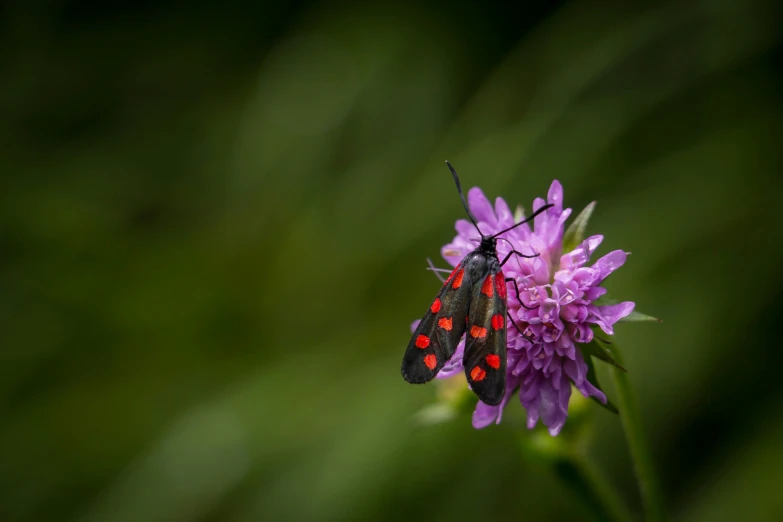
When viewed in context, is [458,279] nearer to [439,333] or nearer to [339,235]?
[439,333]

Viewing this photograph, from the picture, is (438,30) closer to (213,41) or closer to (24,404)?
(213,41)

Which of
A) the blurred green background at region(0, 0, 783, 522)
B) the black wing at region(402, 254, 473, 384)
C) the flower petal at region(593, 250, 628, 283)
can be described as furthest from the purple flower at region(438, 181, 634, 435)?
the blurred green background at region(0, 0, 783, 522)

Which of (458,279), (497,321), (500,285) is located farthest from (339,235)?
(497,321)

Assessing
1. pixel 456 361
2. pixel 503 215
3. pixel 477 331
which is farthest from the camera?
pixel 503 215

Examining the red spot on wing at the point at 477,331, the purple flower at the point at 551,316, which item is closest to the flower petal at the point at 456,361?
the purple flower at the point at 551,316

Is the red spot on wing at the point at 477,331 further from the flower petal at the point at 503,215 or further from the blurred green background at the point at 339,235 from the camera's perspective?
the blurred green background at the point at 339,235

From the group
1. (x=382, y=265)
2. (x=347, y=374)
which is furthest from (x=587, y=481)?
(x=382, y=265)
